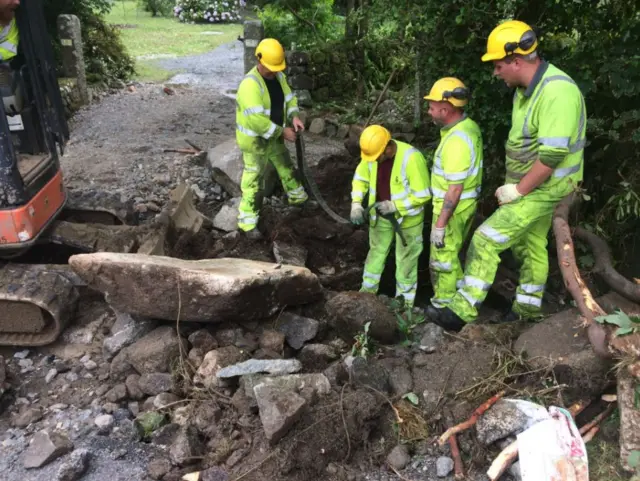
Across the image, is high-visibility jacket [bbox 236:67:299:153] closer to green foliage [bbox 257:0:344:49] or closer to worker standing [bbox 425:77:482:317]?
worker standing [bbox 425:77:482:317]

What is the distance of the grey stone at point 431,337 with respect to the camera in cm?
419

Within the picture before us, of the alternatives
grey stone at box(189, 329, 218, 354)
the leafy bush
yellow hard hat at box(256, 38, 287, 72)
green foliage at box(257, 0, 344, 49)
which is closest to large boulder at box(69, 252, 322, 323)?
grey stone at box(189, 329, 218, 354)

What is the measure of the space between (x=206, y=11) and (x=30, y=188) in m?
21.2

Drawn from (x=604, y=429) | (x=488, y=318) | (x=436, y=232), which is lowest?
(x=488, y=318)

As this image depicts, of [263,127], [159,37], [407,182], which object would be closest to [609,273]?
[407,182]

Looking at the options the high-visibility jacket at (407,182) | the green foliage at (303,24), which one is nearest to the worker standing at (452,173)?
the high-visibility jacket at (407,182)

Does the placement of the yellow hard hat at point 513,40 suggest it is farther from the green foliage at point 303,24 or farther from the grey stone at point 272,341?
the green foliage at point 303,24

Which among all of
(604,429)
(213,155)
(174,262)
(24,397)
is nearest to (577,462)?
(604,429)

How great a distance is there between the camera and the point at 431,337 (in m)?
4.29

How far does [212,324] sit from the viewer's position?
4336 millimetres

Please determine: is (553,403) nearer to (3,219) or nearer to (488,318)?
(488,318)

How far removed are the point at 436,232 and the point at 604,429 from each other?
195cm

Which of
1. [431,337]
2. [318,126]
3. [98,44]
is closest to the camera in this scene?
[431,337]

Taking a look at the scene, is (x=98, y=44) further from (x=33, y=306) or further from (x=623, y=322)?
(x=623, y=322)
